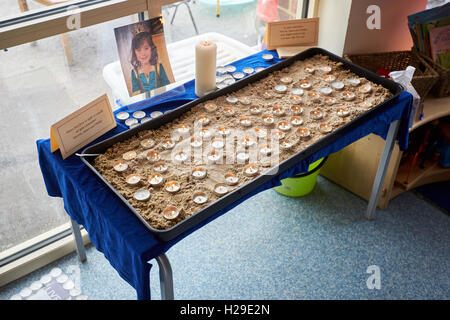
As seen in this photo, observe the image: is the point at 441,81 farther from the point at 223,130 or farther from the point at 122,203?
the point at 122,203

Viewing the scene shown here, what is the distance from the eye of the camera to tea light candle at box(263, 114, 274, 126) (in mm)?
1798

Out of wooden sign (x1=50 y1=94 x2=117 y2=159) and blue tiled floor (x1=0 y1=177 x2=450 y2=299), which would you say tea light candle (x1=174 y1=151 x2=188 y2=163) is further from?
blue tiled floor (x1=0 y1=177 x2=450 y2=299)

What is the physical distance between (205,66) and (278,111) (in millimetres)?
362

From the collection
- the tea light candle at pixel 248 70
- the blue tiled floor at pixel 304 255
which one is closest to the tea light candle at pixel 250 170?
the tea light candle at pixel 248 70

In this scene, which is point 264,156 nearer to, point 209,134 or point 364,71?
point 209,134

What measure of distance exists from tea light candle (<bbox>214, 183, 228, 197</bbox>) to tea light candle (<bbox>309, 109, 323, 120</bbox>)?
55cm

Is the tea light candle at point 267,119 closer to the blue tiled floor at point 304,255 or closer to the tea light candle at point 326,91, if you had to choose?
the tea light candle at point 326,91

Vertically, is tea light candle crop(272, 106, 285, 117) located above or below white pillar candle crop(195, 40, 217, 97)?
below

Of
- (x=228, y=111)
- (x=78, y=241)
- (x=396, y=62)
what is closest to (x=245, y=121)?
(x=228, y=111)

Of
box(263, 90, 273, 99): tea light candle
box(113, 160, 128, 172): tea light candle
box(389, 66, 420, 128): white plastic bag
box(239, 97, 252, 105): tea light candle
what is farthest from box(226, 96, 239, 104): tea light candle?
box(389, 66, 420, 128): white plastic bag

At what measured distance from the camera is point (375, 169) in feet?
8.07

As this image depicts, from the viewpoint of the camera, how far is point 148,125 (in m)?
1.71

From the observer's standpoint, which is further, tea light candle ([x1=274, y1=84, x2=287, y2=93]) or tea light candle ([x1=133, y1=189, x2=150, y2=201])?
tea light candle ([x1=274, y1=84, x2=287, y2=93])
